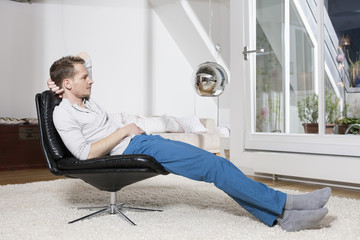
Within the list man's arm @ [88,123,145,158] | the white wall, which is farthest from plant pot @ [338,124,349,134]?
the white wall

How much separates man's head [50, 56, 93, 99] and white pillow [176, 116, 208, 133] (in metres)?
4.21

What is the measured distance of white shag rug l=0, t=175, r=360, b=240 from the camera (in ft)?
6.03

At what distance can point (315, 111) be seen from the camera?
11.4 ft

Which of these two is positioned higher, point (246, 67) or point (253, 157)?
point (246, 67)

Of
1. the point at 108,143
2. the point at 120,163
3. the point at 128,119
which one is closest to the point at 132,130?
the point at 108,143

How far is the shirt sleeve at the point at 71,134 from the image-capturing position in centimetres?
206

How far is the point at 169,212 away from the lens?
2.30 meters

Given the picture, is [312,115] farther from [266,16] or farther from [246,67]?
[266,16]

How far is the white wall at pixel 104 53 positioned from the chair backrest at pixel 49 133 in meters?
3.66

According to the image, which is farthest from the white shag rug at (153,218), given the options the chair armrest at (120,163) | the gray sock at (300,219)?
the chair armrest at (120,163)

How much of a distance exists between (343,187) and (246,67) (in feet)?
4.55

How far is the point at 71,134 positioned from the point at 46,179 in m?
2.05

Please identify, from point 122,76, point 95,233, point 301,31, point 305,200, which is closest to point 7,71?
point 122,76

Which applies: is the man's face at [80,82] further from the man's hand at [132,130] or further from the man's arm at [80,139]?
the man's hand at [132,130]
